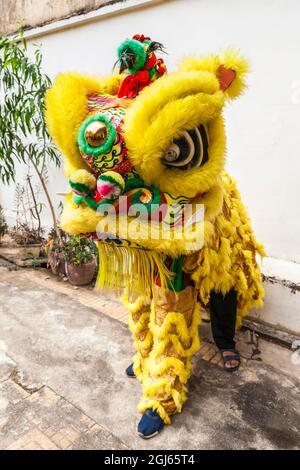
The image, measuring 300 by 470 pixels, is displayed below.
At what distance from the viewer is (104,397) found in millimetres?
1829

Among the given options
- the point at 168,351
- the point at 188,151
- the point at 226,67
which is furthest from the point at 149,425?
the point at 226,67

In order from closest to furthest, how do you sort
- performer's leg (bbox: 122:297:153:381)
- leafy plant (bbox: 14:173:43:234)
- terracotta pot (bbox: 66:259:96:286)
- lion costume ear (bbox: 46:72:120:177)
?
lion costume ear (bbox: 46:72:120:177), performer's leg (bbox: 122:297:153:381), terracotta pot (bbox: 66:259:96:286), leafy plant (bbox: 14:173:43:234)

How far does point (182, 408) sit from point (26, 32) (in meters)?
4.13

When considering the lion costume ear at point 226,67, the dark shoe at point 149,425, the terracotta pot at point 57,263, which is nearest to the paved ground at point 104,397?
the dark shoe at point 149,425

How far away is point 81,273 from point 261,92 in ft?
7.36

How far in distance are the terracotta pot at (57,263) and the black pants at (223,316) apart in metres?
1.98

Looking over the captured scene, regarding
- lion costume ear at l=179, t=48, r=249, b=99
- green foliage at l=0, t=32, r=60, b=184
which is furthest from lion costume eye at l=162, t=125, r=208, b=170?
green foliage at l=0, t=32, r=60, b=184

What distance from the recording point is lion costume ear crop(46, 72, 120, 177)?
130 cm

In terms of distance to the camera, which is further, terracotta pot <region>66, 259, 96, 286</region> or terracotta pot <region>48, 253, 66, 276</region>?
terracotta pot <region>48, 253, 66, 276</region>

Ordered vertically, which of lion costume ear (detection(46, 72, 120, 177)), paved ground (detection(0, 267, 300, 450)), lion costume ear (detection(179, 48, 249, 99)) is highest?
lion costume ear (detection(179, 48, 249, 99))

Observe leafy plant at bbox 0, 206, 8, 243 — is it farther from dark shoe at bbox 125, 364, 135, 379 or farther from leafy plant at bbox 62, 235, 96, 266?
dark shoe at bbox 125, 364, 135, 379

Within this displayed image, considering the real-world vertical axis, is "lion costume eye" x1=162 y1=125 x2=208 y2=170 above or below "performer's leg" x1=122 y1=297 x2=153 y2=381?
above
